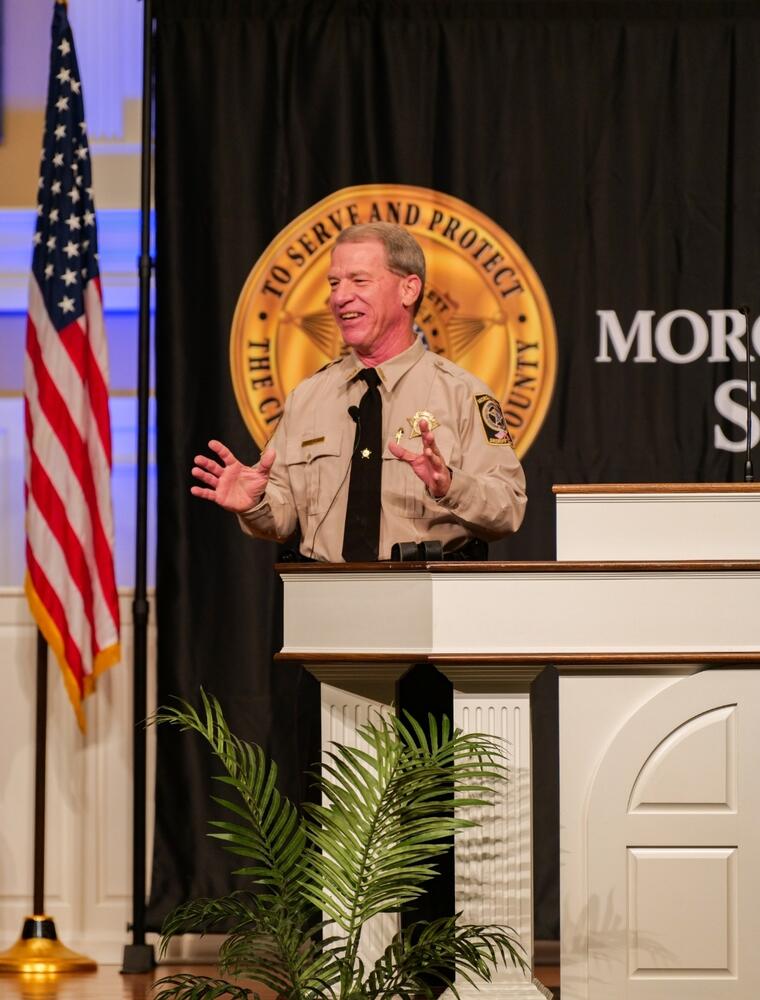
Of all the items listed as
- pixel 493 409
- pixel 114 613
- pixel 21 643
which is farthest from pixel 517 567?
pixel 21 643

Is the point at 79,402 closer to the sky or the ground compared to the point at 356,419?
closer to the sky

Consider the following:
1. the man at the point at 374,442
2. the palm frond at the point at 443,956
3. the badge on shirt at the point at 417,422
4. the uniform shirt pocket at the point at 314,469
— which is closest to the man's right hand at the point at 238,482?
the man at the point at 374,442

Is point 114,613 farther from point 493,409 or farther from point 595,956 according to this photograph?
point 595,956

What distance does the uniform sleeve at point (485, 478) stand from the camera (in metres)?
2.81

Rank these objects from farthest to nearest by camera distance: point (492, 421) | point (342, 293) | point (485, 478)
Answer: point (342, 293), point (492, 421), point (485, 478)

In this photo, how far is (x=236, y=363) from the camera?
14.8ft

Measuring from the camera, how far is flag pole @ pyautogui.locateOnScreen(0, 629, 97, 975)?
4.26m

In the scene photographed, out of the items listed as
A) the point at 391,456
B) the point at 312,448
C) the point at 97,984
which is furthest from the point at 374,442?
the point at 97,984

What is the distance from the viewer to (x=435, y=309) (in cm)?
452

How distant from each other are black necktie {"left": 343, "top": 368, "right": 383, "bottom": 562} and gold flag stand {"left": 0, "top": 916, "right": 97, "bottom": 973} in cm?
201

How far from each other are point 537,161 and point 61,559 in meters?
1.97

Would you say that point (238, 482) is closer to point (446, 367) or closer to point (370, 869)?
point (446, 367)

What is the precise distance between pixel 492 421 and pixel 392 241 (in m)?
0.50

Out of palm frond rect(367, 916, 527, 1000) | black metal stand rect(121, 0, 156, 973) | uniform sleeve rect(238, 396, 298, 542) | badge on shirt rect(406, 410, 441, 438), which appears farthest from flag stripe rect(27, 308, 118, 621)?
palm frond rect(367, 916, 527, 1000)
